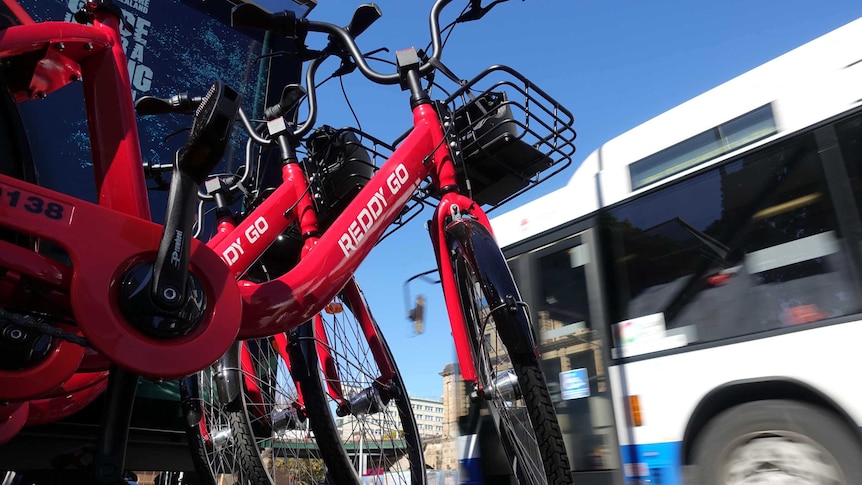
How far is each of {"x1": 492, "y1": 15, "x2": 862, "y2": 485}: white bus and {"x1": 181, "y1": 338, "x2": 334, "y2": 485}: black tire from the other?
1.58 meters

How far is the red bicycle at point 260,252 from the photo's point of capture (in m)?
1.72

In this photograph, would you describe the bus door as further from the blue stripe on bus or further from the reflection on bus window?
the reflection on bus window

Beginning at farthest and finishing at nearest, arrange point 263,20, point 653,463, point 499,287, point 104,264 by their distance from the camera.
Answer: point 653,463 → point 263,20 → point 499,287 → point 104,264

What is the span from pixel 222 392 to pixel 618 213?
2.53m

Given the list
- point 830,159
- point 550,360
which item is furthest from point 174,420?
point 830,159

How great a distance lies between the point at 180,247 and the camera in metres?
1.79

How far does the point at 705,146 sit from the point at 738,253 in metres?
0.67

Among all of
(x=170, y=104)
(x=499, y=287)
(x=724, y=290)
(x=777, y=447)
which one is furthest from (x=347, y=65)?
(x=777, y=447)

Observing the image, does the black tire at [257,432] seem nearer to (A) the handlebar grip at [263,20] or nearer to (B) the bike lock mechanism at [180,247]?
(B) the bike lock mechanism at [180,247]

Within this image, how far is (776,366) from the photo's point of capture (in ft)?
9.20

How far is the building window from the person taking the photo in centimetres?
321

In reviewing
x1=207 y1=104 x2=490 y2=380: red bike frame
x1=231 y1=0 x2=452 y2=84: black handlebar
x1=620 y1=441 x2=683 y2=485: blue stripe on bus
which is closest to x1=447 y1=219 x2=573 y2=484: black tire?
x1=207 y1=104 x2=490 y2=380: red bike frame

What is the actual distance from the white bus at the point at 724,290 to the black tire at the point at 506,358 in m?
1.13

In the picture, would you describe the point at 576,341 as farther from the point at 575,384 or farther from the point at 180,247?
the point at 180,247
